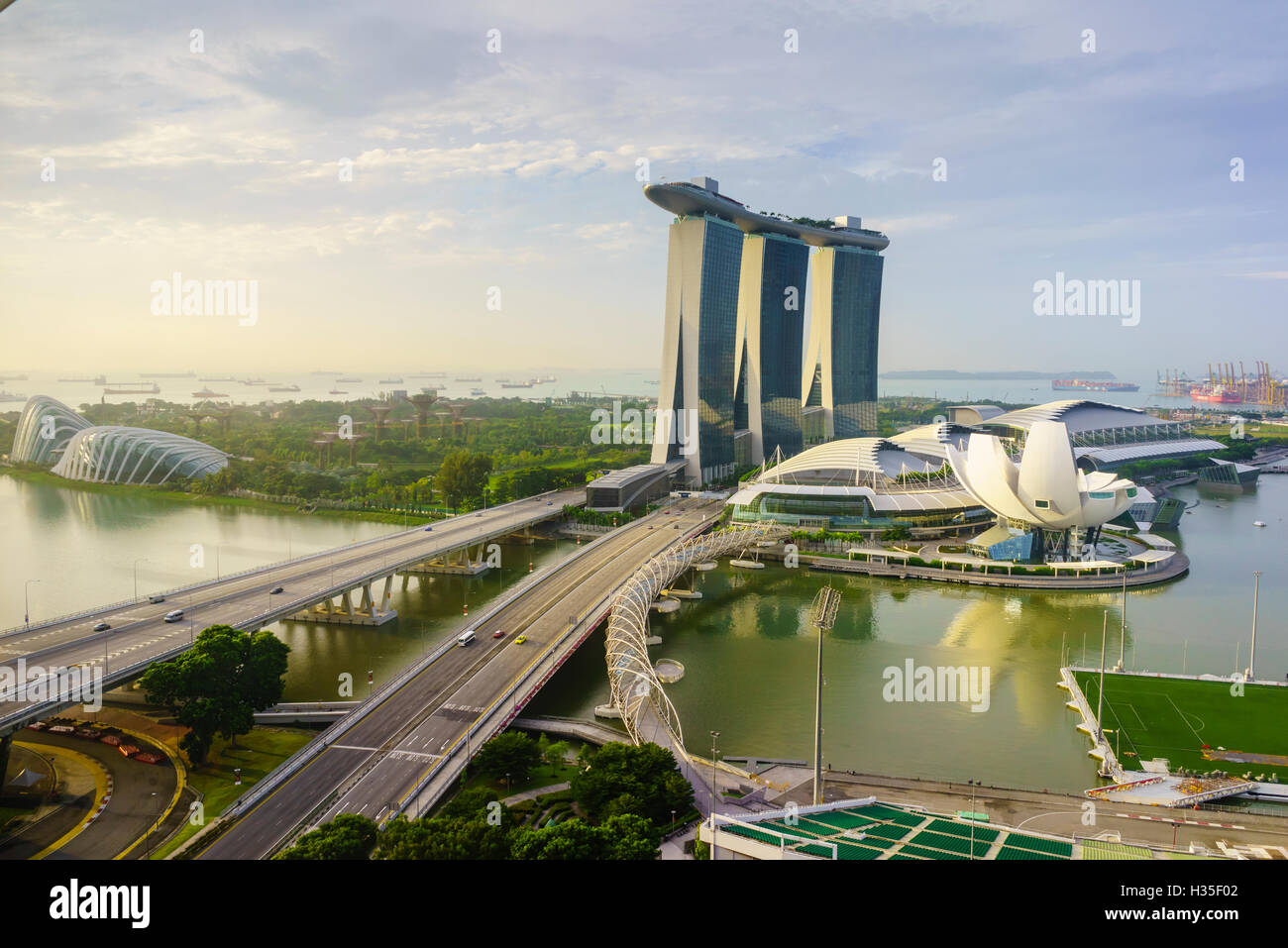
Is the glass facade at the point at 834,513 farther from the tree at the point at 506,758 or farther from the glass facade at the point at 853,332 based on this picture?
the glass facade at the point at 853,332

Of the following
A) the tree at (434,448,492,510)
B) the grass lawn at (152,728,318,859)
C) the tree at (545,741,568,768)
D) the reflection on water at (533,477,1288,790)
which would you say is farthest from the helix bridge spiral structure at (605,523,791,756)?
the tree at (434,448,492,510)

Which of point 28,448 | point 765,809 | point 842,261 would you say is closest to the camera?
point 765,809

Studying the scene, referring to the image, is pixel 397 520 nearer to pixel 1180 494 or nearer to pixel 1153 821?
pixel 1153 821

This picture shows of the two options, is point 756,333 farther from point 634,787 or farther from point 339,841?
point 339,841

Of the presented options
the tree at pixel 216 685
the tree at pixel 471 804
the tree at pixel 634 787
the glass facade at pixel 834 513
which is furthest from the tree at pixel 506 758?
the glass facade at pixel 834 513

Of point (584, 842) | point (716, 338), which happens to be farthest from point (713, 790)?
point (716, 338)
